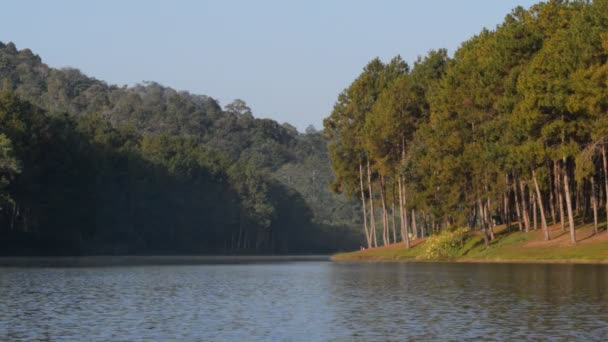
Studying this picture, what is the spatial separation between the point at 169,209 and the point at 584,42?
120m

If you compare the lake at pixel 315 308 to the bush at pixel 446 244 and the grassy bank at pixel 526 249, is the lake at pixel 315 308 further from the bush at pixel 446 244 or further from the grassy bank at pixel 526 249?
the bush at pixel 446 244

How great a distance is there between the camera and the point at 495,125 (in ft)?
294

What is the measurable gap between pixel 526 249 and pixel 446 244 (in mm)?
14033

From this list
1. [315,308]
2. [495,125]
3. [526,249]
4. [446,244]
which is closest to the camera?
[315,308]

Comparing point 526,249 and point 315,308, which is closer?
point 315,308

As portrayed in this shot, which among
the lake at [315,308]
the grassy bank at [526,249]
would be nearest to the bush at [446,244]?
the grassy bank at [526,249]

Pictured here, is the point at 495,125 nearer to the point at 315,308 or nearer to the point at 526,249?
the point at 526,249

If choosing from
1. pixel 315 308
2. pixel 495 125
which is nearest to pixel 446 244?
pixel 495 125

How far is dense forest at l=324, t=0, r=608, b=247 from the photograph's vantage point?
3120 inches

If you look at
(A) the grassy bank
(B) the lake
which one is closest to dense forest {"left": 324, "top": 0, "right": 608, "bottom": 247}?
(A) the grassy bank

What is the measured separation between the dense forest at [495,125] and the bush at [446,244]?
131cm

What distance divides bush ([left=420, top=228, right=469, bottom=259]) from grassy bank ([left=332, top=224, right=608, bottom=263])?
0.39m

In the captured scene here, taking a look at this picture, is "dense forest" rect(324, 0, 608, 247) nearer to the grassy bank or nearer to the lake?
the grassy bank

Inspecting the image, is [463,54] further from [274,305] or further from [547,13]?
[274,305]
